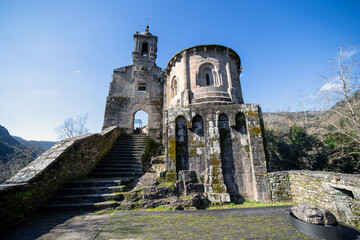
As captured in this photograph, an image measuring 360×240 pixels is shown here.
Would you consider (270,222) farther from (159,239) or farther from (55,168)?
(55,168)

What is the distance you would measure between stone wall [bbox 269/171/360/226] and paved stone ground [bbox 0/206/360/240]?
844 millimetres

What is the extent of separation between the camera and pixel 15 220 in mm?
3482

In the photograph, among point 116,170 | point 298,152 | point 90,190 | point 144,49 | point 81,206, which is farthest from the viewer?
point 144,49

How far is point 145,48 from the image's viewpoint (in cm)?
1609

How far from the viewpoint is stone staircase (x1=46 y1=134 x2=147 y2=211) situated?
14.0 feet

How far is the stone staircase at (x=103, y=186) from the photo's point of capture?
428cm

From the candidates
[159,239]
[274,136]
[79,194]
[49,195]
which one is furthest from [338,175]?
[274,136]

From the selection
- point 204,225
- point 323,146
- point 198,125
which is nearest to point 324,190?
point 204,225

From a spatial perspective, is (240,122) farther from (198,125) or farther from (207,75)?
(207,75)

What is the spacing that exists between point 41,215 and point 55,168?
139cm

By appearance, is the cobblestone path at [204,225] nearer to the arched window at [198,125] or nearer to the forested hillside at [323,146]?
the arched window at [198,125]

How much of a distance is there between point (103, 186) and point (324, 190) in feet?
22.5

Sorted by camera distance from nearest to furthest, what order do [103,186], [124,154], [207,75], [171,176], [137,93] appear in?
[103,186], [171,176], [124,154], [207,75], [137,93]

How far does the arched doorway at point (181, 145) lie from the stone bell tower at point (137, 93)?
20.9ft
